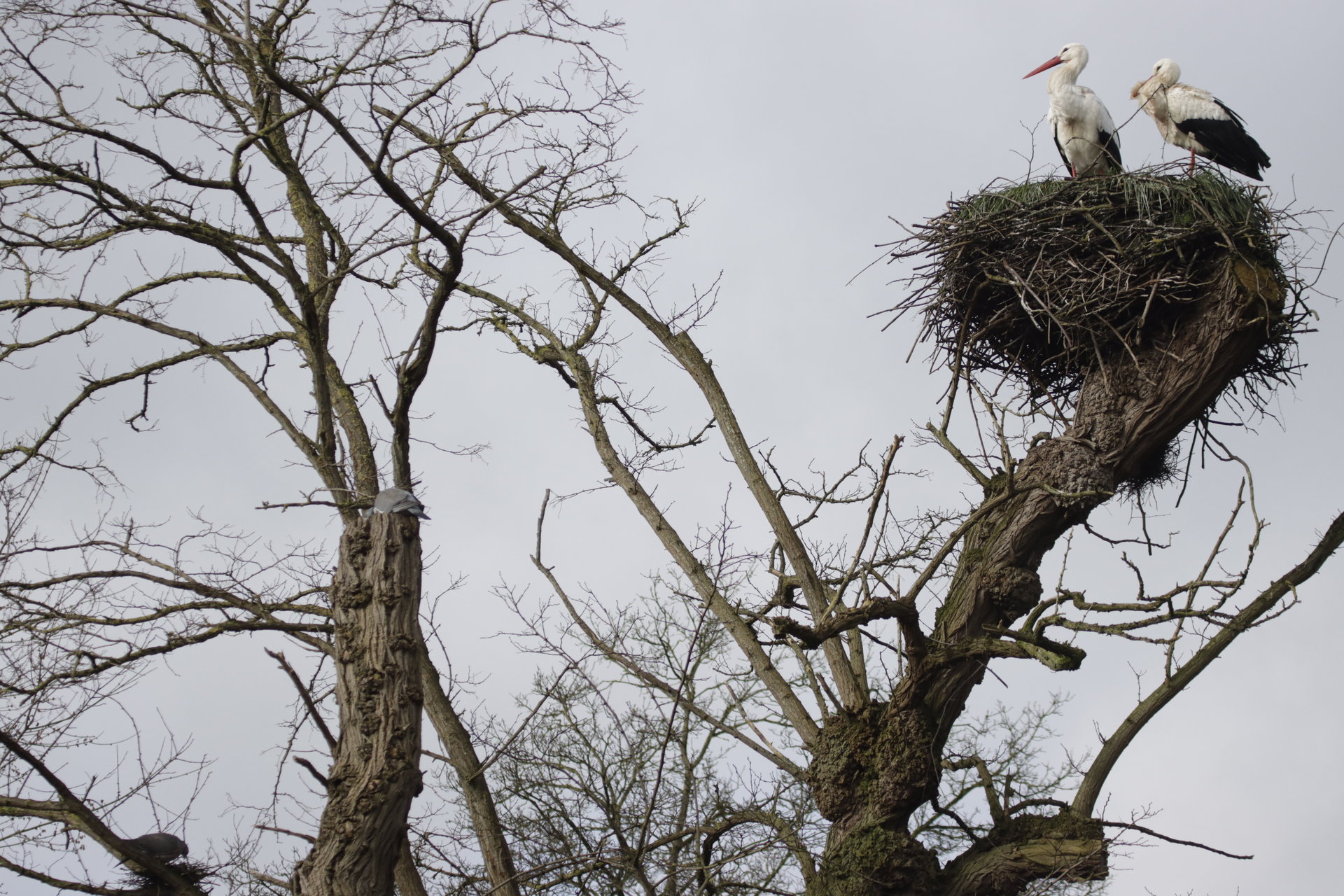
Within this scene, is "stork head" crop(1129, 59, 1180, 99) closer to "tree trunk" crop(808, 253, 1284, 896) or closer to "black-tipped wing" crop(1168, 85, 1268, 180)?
"black-tipped wing" crop(1168, 85, 1268, 180)

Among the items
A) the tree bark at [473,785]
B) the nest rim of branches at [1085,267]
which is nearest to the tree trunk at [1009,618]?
the nest rim of branches at [1085,267]

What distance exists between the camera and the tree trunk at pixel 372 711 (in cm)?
380

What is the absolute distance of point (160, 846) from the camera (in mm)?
4102

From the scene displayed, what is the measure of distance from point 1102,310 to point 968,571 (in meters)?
1.51

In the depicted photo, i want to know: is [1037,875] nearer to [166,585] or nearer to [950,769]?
[950,769]

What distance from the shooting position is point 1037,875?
4.81 m

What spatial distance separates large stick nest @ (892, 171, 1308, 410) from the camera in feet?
17.7

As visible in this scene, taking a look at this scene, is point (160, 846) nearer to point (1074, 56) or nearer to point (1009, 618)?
point (1009, 618)

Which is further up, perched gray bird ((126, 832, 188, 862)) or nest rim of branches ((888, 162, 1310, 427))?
nest rim of branches ((888, 162, 1310, 427))

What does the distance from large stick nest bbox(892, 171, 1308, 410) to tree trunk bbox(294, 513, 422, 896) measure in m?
2.91

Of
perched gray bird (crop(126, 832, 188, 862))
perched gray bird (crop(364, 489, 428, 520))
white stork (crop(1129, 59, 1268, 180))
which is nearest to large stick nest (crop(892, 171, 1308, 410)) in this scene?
white stork (crop(1129, 59, 1268, 180))

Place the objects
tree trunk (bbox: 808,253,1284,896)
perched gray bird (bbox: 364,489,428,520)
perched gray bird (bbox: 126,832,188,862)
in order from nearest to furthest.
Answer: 1. perched gray bird (bbox: 126,832,188,862)
2. perched gray bird (bbox: 364,489,428,520)
3. tree trunk (bbox: 808,253,1284,896)

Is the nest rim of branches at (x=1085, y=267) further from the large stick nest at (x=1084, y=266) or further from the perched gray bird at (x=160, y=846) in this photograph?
the perched gray bird at (x=160, y=846)

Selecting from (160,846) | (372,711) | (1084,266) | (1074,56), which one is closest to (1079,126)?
(1074,56)
